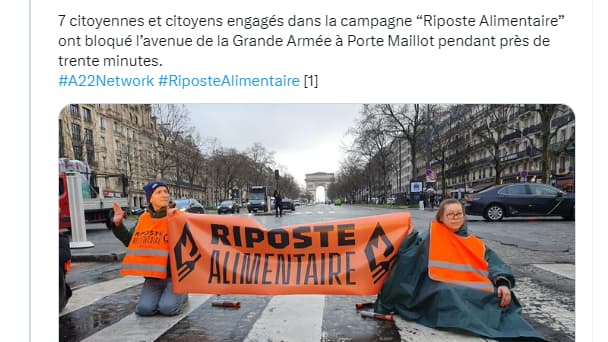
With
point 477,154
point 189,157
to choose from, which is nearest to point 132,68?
point 189,157

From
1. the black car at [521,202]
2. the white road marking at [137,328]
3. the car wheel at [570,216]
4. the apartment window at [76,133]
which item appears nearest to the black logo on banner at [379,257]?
the white road marking at [137,328]

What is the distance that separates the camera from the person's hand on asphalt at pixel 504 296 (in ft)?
10.3

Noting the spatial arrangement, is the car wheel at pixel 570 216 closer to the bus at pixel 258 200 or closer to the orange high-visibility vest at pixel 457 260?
the orange high-visibility vest at pixel 457 260

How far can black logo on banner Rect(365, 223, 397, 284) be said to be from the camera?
3.64m

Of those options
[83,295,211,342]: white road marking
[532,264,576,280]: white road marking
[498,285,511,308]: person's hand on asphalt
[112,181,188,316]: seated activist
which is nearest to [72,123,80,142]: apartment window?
[112,181,188,316]: seated activist

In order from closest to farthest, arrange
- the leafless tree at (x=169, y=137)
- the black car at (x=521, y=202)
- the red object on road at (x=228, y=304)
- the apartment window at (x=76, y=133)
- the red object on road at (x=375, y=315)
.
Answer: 1. the red object on road at (x=375, y=315)
2. the red object on road at (x=228, y=304)
3. the black car at (x=521, y=202)
4. the apartment window at (x=76, y=133)
5. the leafless tree at (x=169, y=137)

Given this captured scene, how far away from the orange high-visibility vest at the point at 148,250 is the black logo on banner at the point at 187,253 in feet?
0.41

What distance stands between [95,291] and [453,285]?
179 inches

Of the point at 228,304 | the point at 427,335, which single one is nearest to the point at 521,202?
the point at 427,335

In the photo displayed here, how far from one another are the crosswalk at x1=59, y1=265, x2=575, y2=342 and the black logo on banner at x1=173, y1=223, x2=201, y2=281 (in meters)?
0.48

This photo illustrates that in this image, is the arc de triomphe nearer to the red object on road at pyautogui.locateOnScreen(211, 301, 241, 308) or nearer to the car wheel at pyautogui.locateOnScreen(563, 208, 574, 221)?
the car wheel at pyautogui.locateOnScreen(563, 208, 574, 221)
